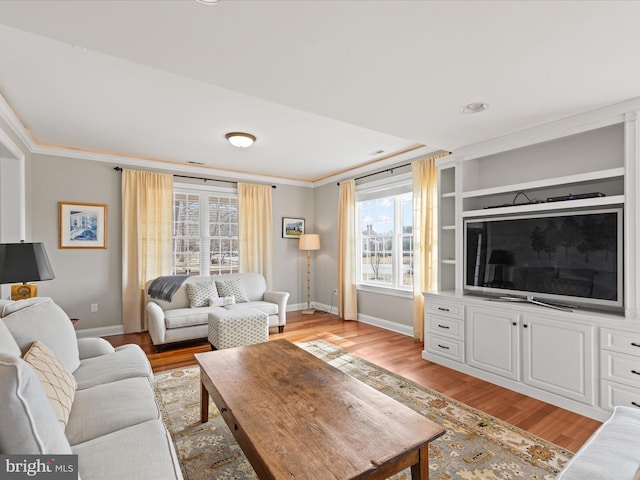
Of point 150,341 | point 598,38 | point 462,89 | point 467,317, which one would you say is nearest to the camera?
point 598,38

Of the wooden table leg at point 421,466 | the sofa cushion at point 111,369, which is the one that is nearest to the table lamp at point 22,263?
the sofa cushion at point 111,369

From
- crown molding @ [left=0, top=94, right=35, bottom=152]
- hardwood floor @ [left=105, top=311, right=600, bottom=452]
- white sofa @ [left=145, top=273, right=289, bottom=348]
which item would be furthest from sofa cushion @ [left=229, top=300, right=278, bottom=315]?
crown molding @ [left=0, top=94, right=35, bottom=152]

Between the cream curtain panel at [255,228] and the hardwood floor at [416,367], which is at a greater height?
the cream curtain panel at [255,228]

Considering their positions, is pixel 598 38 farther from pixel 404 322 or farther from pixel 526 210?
pixel 404 322

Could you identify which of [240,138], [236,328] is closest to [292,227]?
[240,138]

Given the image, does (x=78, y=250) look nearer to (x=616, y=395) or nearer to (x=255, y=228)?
(x=255, y=228)

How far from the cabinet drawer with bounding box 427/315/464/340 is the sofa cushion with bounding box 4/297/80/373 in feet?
10.4

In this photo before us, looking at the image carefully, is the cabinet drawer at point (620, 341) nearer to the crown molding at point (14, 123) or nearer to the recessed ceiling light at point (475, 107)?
the recessed ceiling light at point (475, 107)

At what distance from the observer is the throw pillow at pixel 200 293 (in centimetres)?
452

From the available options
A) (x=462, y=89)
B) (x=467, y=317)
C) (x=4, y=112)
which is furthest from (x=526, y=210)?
(x=4, y=112)

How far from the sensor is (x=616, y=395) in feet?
7.61

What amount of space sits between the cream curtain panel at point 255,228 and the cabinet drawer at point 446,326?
314cm

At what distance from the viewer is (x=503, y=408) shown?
8.41 feet

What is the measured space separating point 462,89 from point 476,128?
2.81ft
